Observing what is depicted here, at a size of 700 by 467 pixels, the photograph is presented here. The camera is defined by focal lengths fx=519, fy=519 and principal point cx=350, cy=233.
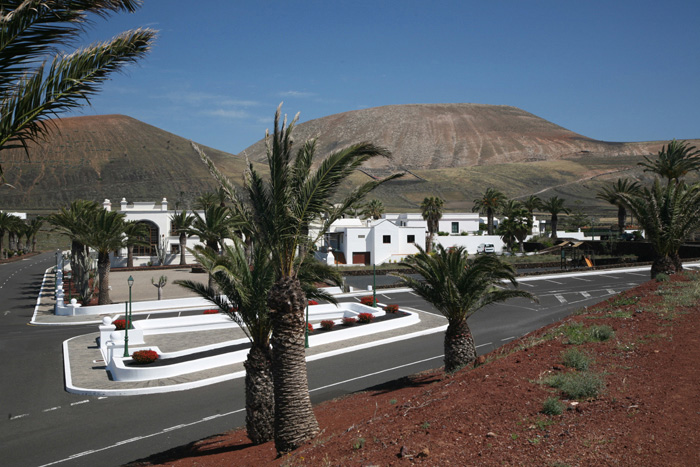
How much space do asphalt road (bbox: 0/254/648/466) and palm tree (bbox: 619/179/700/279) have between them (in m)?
7.59

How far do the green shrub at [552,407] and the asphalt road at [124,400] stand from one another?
31.6 ft

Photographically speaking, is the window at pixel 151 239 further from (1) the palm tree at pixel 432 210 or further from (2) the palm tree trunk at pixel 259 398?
(2) the palm tree trunk at pixel 259 398

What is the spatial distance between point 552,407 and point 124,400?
585 inches

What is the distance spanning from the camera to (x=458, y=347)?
15336mm

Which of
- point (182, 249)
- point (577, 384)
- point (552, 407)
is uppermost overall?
point (182, 249)

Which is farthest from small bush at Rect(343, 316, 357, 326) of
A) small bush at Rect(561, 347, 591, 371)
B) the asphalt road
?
small bush at Rect(561, 347, 591, 371)

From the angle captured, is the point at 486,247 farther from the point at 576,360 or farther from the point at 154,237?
the point at 576,360

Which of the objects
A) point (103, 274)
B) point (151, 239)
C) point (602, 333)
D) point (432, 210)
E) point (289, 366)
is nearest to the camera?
point (289, 366)

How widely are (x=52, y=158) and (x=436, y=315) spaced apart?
158 m

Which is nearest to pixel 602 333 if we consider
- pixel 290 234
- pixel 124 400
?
pixel 290 234

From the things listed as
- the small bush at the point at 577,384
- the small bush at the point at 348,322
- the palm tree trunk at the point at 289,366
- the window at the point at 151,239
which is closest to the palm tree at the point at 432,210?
the window at the point at 151,239

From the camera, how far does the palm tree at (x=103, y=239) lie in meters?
33.5

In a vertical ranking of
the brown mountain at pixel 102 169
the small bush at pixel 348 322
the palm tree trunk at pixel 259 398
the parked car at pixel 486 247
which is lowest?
the small bush at pixel 348 322

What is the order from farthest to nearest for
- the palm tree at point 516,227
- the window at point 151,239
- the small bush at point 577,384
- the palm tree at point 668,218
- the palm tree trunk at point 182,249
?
the palm tree at point 516,227 → the window at point 151,239 → the palm tree trunk at point 182,249 → the palm tree at point 668,218 → the small bush at point 577,384
